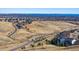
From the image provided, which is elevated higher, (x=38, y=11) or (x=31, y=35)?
(x=38, y=11)

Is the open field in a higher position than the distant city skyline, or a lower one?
lower

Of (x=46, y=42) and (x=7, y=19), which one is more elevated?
(x=7, y=19)

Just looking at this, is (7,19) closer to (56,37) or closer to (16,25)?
(16,25)

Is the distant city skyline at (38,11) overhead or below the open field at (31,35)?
overhead
